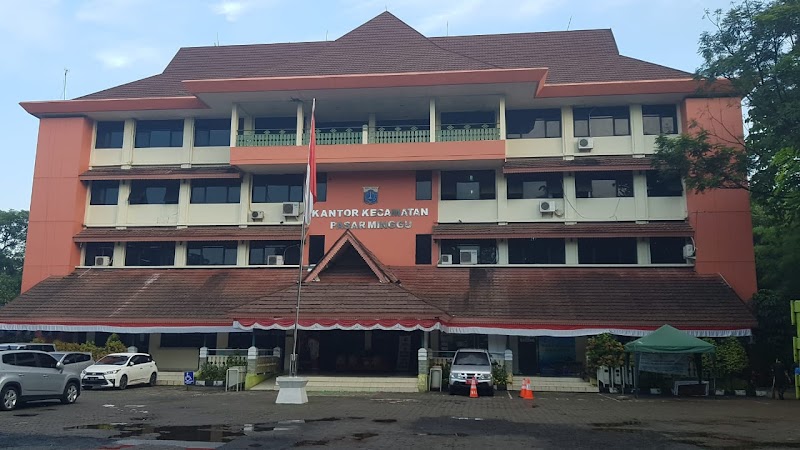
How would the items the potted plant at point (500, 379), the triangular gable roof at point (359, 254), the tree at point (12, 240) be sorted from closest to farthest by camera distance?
1. the potted plant at point (500, 379)
2. the triangular gable roof at point (359, 254)
3. the tree at point (12, 240)

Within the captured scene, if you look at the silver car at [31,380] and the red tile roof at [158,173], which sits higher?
the red tile roof at [158,173]

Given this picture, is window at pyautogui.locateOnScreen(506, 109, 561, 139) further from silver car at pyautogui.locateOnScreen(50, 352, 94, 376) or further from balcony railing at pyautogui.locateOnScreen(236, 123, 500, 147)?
silver car at pyautogui.locateOnScreen(50, 352, 94, 376)

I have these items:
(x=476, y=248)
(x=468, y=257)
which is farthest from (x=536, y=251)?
(x=468, y=257)

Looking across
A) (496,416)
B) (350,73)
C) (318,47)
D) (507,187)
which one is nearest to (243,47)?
(318,47)

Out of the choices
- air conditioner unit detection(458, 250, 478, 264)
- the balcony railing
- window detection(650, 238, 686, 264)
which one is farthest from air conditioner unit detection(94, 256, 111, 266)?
window detection(650, 238, 686, 264)

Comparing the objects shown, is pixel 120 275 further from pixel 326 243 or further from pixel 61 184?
pixel 326 243

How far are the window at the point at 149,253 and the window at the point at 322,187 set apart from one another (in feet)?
22.2

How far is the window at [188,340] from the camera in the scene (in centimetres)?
2659

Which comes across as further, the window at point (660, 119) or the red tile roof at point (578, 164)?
the window at point (660, 119)

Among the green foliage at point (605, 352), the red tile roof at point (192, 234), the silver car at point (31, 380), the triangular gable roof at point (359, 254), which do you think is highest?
the red tile roof at point (192, 234)

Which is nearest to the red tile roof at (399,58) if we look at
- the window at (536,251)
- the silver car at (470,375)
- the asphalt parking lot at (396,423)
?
the window at (536,251)

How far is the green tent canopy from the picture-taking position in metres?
19.5

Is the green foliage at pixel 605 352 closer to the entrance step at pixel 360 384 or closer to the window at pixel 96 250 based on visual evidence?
the entrance step at pixel 360 384

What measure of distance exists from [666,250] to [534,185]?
19.1ft
